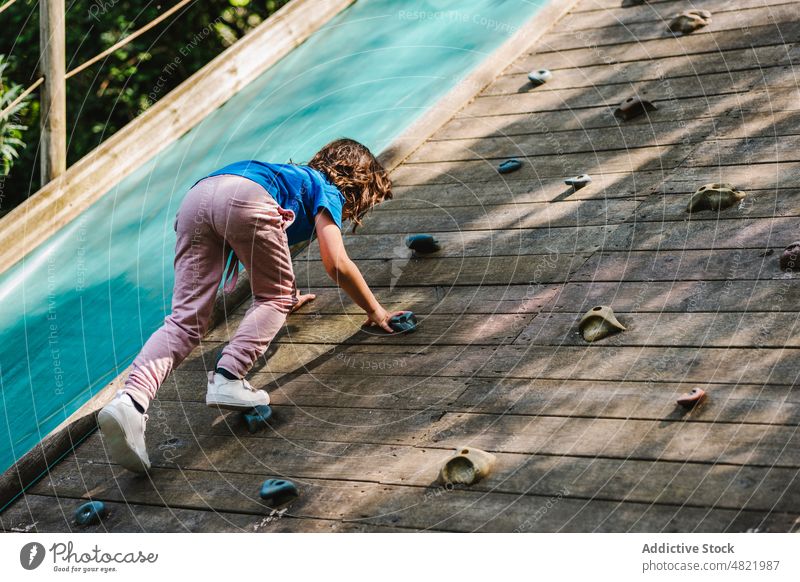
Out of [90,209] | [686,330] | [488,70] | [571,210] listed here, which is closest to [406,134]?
[488,70]

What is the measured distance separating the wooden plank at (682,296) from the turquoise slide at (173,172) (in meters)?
1.80

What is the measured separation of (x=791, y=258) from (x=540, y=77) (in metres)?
1.97

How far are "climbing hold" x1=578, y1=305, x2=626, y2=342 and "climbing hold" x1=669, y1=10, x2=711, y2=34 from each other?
2.22 m

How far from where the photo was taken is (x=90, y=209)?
4.39m

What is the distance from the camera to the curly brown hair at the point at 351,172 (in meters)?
3.28

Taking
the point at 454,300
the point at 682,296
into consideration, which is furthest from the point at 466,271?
the point at 682,296

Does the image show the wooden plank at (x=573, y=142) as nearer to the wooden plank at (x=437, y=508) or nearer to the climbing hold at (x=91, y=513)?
the wooden plank at (x=437, y=508)

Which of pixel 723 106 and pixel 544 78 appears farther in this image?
pixel 544 78

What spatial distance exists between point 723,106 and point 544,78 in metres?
0.93

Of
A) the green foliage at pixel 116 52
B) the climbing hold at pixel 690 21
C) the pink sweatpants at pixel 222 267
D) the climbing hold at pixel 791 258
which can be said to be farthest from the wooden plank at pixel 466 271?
the green foliage at pixel 116 52

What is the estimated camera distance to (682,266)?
3072 mm

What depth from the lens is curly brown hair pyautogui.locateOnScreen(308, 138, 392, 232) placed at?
3283 mm

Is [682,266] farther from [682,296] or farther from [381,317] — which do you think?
[381,317]

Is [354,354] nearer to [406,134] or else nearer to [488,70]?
[406,134]
